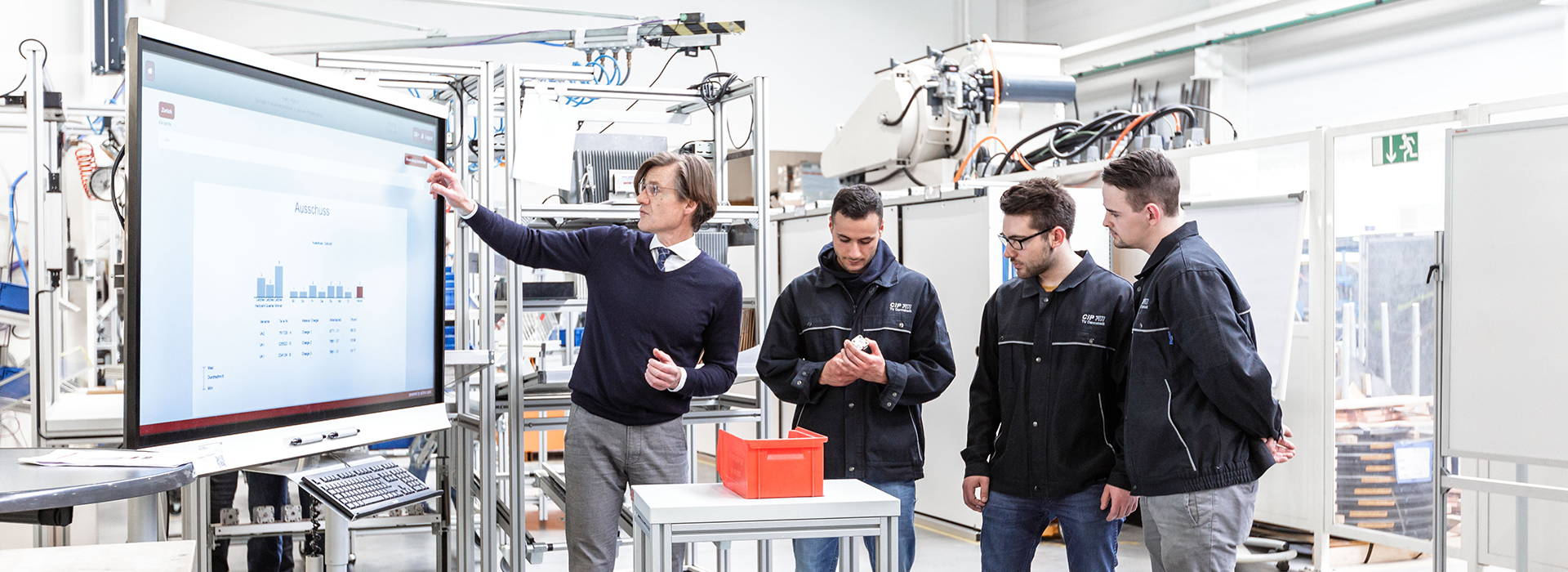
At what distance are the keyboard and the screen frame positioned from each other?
0.12 metres

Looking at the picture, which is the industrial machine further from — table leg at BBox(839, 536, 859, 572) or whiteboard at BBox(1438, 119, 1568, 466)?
table leg at BBox(839, 536, 859, 572)

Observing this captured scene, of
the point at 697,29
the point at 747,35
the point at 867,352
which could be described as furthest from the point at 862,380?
the point at 747,35

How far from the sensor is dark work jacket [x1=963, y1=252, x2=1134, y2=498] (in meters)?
2.23

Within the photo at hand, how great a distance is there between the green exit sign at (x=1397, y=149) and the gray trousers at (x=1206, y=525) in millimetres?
2253

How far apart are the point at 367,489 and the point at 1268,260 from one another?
10.6ft

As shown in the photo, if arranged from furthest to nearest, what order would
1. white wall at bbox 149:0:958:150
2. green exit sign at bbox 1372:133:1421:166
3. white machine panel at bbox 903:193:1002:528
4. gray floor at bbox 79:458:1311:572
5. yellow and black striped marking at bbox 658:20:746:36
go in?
1. white wall at bbox 149:0:958:150
2. white machine panel at bbox 903:193:1002:528
3. gray floor at bbox 79:458:1311:572
4. green exit sign at bbox 1372:133:1421:166
5. yellow and black striped marking at bbox 658:20:746:36

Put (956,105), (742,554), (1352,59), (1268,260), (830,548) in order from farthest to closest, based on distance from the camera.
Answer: (1352,59) → (956,105) → (742,554) → (1268,260) → (830,548)

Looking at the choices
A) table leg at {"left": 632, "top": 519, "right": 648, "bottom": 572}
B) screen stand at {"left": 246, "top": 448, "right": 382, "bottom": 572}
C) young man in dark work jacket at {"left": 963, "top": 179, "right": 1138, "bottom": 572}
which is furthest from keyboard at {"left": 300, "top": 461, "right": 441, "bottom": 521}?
young man in dark work jacket at {"left": 963, "top": 179, "right": 1138, "bottom": 572}

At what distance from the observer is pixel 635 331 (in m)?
2.46

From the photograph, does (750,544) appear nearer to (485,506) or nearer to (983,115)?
(485,506)

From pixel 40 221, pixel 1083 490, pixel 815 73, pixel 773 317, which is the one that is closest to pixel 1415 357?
pixel 1083 490

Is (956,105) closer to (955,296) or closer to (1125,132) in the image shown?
(1125,132)

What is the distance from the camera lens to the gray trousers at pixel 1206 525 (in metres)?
1.96

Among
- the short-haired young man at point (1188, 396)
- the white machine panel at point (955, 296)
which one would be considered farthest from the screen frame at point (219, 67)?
the white machine panel at point (955, 296)
